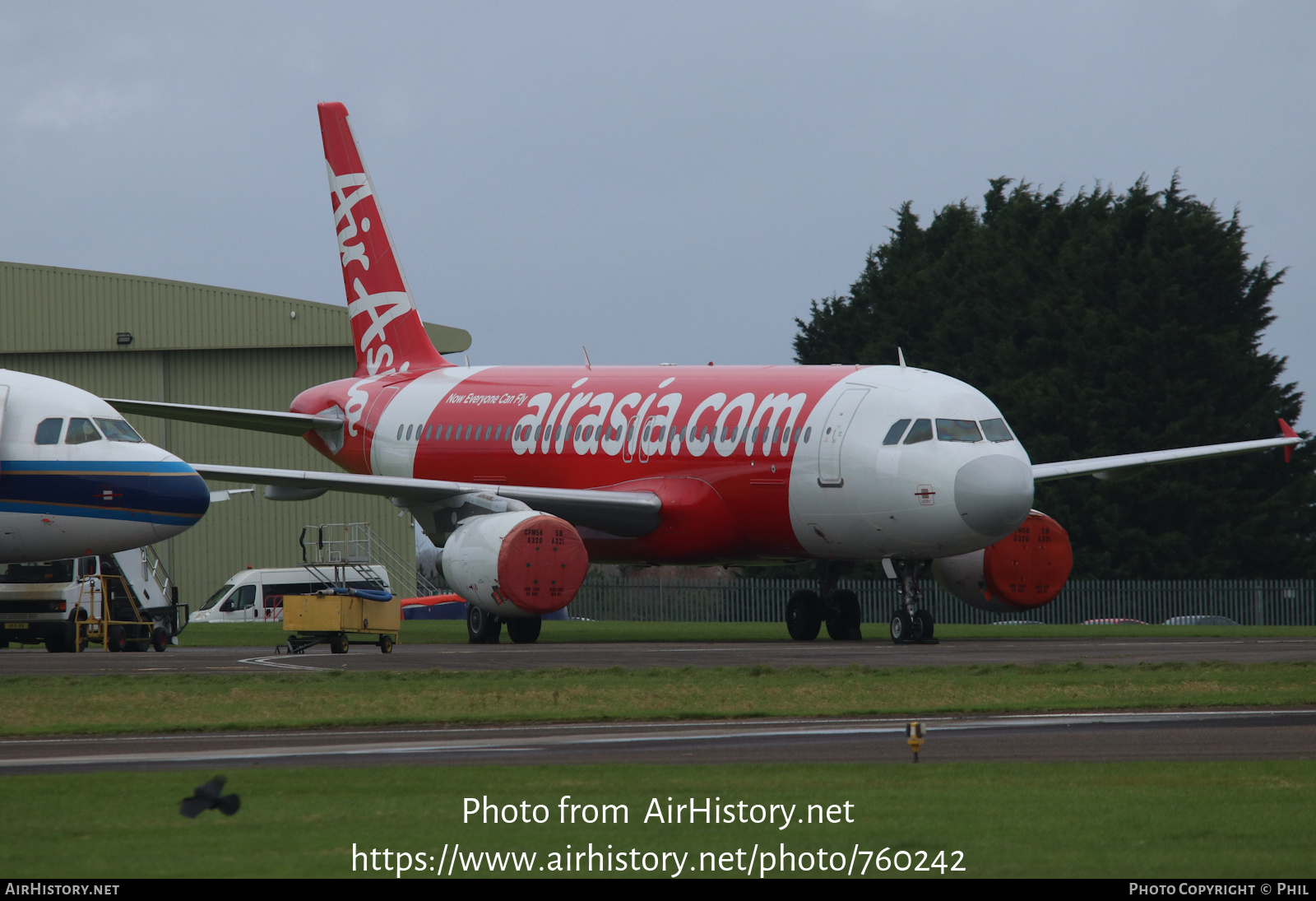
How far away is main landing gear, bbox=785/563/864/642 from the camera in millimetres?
30609

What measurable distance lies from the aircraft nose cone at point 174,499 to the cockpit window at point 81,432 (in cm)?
96

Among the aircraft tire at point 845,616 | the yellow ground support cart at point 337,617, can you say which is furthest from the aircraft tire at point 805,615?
the yellow ground support cart at point 337,617

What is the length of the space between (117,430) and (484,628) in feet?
21.5

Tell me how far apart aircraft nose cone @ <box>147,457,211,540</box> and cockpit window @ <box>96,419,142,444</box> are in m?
0.73

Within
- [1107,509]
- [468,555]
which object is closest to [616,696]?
[468,555]

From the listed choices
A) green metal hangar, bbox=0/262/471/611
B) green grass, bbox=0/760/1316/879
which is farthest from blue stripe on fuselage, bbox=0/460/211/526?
green metal hangar, bbox=0/262/471/611

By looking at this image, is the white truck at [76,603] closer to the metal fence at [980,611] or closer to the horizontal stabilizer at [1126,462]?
the horizontal stabilizer at [1126,462]

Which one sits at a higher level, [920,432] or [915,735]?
[920,432]

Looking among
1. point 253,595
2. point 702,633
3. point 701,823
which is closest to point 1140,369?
point 253,595

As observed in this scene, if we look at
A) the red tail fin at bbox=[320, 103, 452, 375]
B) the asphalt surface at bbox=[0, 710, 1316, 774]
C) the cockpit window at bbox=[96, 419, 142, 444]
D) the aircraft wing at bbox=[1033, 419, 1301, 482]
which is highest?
the red tail fin at bbox=[320, 103, 452, 375]

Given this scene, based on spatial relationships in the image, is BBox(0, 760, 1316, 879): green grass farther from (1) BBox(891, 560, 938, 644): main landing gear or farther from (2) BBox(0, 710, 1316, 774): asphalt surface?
(1) BBox(891, 560, 938, 644): main landing gear

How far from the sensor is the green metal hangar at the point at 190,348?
5062 cm

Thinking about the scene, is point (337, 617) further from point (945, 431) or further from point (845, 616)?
point (945, 431)

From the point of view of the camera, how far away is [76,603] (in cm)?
2850
